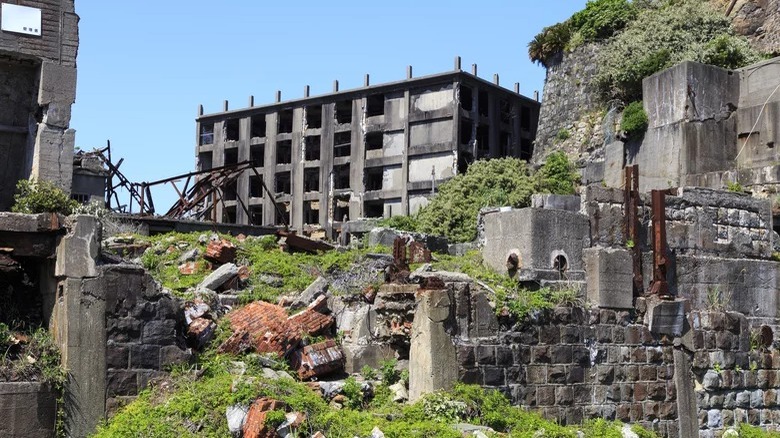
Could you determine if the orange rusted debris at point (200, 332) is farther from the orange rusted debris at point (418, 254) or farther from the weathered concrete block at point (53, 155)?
the weathered concrete block at point (53, 155)

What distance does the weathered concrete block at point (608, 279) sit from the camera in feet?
38.5

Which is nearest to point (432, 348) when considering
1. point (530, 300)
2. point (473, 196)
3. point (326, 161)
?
point (530, 300)

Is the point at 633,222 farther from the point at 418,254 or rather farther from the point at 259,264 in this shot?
the point at 259,264

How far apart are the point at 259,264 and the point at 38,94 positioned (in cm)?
402

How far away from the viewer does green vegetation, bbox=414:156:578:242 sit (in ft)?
76.7

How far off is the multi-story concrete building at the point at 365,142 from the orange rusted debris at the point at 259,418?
93.9ft

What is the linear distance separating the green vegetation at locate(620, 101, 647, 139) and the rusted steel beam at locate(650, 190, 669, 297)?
8.35 m

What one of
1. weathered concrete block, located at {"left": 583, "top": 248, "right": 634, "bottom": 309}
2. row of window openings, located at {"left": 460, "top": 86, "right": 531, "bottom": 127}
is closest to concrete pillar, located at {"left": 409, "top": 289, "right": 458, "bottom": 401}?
weathered concrete block, located at {"left": 583, "top": 248, "right": 634, "bottom": 309}

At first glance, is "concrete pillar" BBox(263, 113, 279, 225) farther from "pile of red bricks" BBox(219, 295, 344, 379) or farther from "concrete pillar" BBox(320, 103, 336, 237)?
"pile of red bricks" BBox(219, 295, 344, 379)

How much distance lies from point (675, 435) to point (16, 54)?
1047 cm

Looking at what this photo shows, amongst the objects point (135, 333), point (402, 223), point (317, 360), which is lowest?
point (317, 360)

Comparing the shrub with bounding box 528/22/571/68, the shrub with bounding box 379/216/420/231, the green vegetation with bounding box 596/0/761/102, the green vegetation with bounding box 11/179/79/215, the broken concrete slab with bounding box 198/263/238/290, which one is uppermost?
the shrub with bounding box 528/22/571/68

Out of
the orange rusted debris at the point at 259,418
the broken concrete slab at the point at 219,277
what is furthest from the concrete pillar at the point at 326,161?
the orange rusted debris at the point at 259,418

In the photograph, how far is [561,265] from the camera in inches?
464
